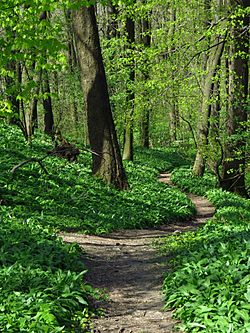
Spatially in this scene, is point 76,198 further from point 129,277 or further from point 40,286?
point 40,286

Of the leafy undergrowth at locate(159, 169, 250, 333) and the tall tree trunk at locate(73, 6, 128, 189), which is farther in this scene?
the tall tree trunk at locate(73, 6, 128, 189)

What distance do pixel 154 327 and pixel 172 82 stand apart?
37.7 ft

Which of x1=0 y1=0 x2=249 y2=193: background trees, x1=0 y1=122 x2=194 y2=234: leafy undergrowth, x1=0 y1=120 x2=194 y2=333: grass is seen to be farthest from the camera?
x1=0 y1=122 x2=194 y2=234: leafy undergrowth

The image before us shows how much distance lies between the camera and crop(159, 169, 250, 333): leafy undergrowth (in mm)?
4418

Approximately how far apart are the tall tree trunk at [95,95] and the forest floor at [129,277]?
302 cm

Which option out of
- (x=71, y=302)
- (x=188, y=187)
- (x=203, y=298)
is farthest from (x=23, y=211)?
(x=188, y=187)

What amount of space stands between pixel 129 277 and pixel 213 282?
6.19 feet

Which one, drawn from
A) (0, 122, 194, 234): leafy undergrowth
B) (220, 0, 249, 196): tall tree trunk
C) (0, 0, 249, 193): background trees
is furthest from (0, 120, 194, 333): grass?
(220, 0, 249, 196): tall tree trunk

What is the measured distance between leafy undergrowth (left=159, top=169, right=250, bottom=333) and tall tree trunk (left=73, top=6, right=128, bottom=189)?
202 inches

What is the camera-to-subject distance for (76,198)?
437 inches

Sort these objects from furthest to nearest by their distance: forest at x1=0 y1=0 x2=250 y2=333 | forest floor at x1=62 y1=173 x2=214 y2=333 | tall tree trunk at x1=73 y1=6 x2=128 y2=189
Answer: tall tree trunk at x1=73 y1=6 x2=128 y2=189
forest floor at x1=62 y1=173 x2=214 y2=333
forest at x1=0 y1=0 x2=250 y2=333

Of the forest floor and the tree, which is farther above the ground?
the tree

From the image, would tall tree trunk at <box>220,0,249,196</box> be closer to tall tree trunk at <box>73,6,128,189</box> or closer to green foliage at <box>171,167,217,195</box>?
green foliage at <box>171,167,217,195</box>

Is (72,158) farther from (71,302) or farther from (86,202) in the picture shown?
(71,302)
